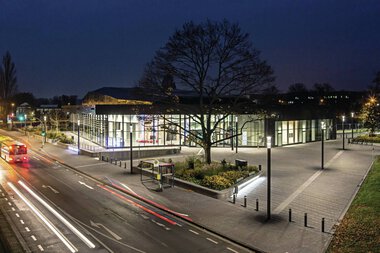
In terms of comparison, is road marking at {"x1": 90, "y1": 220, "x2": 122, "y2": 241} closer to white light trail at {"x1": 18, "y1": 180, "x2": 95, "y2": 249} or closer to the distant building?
white light trail at {"x1": 18, "y1": 180, "x2": 95, "y2": 249}

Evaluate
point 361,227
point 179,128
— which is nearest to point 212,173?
point 361,227

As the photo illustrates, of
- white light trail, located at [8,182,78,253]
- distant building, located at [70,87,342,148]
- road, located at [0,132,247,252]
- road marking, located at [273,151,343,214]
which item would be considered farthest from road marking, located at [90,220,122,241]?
distant building, located at [70,87,342,148]

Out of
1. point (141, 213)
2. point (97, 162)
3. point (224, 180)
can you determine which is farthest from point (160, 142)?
point (141, 213)

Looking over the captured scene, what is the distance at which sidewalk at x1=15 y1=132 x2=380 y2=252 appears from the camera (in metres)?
14.9

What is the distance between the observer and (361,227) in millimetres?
15578

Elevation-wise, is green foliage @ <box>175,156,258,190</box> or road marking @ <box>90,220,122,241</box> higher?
green foliage @ <box>175,156,258,190</box>

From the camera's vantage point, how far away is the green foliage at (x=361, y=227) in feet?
44.6

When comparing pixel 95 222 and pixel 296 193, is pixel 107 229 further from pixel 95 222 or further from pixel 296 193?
pixel 296 193

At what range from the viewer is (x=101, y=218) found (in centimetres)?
1748

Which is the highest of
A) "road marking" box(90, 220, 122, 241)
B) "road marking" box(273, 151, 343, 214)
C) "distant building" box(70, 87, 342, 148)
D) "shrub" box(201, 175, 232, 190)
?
"distant building" box(70, 87, 342, 148)

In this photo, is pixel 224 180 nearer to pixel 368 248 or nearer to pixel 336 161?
pixel 368 248

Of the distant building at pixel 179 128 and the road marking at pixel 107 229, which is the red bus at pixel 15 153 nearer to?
the distant building at pixel 179 128

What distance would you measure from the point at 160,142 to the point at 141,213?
31.0 metres

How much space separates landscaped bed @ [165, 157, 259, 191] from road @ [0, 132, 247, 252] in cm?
Result: 478
